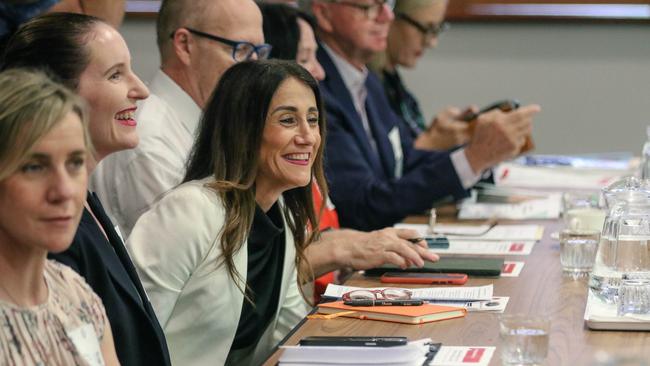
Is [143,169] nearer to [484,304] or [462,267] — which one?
[462,267]

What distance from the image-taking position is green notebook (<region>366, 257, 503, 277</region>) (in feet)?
8.55

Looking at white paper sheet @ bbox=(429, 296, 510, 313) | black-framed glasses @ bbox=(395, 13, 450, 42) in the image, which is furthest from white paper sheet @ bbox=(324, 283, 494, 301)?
black-framed glasses @ bbox=(395, 13, 450, 42)

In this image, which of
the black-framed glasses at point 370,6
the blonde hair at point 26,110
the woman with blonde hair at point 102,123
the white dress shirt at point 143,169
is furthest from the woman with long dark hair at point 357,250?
the blonde hair at point 26,110

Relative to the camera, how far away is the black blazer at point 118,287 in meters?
2.01

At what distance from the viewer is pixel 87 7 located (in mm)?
3059

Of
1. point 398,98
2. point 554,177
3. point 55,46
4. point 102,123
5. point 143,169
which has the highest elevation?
point 55,46

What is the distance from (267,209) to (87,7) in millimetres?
904

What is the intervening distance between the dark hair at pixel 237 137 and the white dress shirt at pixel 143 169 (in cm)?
26

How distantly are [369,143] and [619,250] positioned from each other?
176 centimetres

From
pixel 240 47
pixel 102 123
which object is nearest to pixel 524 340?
pixel 102 123

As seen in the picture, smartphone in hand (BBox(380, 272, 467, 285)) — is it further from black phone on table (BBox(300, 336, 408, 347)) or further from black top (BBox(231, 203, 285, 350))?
black phone on table (BBox(300, 336, 408, 347))

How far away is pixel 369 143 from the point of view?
397cm

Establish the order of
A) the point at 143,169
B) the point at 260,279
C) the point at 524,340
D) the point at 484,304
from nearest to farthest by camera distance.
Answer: the point at 524,340, the point at 484,304, the point at 260,279, the point at 143,169

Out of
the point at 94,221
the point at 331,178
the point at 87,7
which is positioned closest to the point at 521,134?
the point at 331,178
